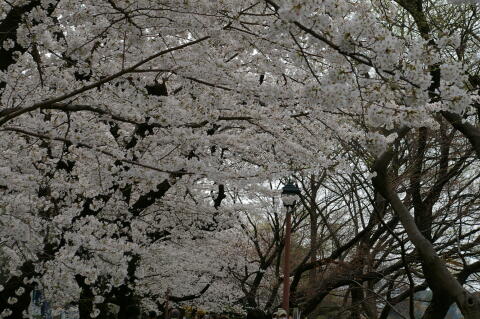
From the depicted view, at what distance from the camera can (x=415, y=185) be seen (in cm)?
1294

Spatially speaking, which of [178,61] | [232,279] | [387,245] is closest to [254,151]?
[178,61]

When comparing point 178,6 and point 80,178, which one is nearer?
point 178,6

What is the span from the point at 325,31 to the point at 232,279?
2010 cm

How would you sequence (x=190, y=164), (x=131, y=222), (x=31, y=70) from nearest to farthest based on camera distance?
(x=190, y=164) < (x=31, y=70) < (x=131, y=222)

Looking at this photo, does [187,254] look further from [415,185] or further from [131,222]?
[415,185]

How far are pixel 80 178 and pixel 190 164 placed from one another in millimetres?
Answer: 3238

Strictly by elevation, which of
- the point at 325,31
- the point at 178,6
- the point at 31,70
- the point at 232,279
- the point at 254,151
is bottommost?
the point at 325,31

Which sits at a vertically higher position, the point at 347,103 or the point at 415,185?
the point at 415,185

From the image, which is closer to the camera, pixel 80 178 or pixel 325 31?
pixel 325 31

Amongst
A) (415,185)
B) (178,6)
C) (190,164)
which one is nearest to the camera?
(178,6)

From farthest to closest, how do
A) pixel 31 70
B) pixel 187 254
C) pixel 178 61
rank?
pixel 187 254, pixel 31 70, pixel 178 61

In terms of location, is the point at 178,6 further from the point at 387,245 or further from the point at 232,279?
the point at 232,279

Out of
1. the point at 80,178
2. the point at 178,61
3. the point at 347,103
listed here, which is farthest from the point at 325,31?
the point at 80,178

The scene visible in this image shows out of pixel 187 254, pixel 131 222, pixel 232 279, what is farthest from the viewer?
pixel 232 279
